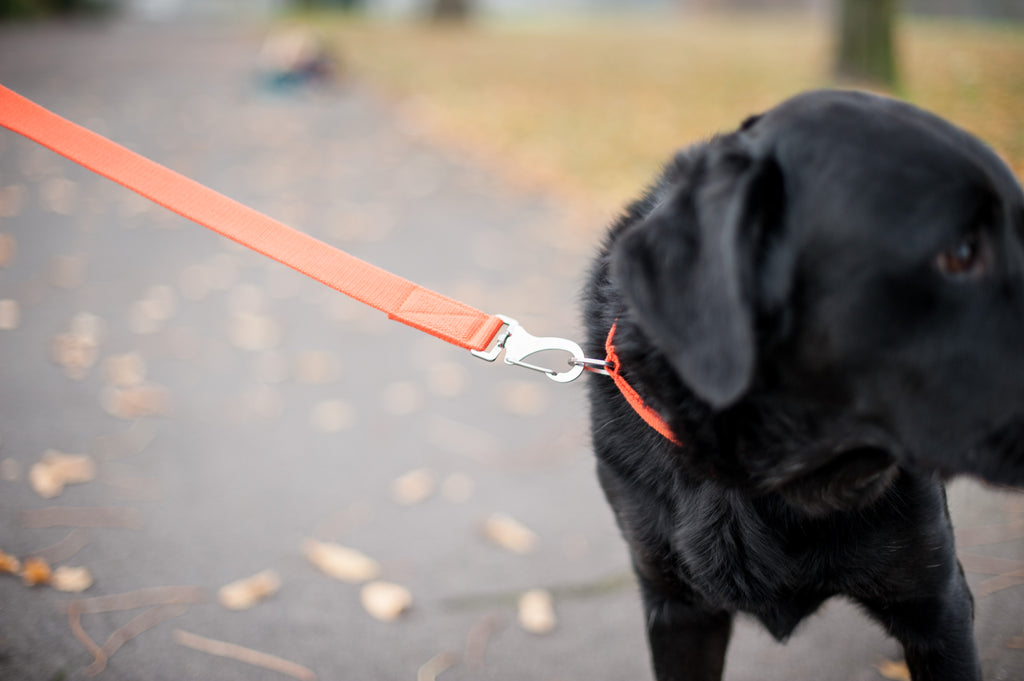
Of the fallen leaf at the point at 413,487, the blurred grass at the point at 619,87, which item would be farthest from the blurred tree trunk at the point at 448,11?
the fallen leaf at the point at 413,487

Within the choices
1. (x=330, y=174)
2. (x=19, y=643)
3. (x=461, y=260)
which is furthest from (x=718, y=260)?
(x=330, y=174)

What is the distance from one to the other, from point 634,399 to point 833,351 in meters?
0.46

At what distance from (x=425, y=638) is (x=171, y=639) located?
85cm

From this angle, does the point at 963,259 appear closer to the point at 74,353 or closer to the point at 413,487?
the point at 413,487

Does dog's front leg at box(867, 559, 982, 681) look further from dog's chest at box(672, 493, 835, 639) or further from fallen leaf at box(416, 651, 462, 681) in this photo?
fallen leaf at box(416, 651, 462, 681)

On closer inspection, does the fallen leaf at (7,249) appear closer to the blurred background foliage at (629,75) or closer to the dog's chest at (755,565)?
the blurred background foliage at (629,75)

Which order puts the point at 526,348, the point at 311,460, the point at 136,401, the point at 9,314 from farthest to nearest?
the point at 9,314
the point at 136,401
the point at 311,460
the point at 526,348

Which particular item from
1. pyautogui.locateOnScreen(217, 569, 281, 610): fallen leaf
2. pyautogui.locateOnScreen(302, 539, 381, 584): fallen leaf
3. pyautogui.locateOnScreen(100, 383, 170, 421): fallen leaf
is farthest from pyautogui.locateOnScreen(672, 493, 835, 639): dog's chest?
pyautogui.locateOnScreen(100, 383, 170, 421): fallen leaf

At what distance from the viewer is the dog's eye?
5.13 ft

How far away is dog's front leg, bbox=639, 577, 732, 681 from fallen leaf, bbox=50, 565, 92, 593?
2.04 metres

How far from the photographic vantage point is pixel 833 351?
164 centimetres

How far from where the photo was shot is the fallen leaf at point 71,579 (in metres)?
2.87

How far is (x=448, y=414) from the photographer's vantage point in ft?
14.1

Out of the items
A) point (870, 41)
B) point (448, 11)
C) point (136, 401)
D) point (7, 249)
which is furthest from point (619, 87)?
point (448, 11)
